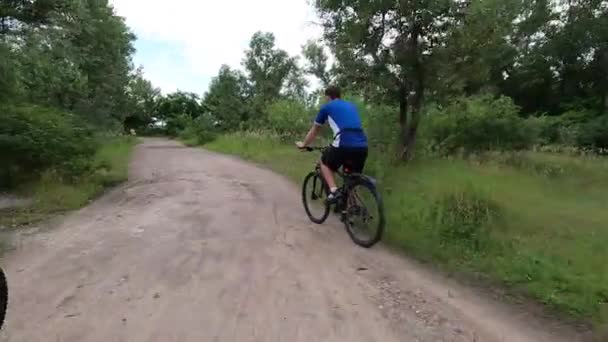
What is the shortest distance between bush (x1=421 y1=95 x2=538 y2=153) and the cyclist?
371 inches

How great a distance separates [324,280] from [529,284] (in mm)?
1887

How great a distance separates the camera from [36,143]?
369 inches

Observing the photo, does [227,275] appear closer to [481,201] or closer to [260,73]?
[481,201]

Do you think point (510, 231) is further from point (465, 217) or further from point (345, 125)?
point (345, 125)

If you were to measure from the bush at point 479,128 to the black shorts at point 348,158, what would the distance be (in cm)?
944

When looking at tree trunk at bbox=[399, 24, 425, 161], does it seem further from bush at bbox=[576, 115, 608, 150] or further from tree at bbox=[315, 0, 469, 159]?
bush at bbox=[576, 115, 608, 150]

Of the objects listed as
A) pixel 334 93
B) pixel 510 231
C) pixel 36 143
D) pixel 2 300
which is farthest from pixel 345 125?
pixel 36 143

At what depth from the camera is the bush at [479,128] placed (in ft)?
55.1

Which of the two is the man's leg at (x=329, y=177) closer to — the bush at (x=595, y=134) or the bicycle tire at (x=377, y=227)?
the bicycle tire at (x=377, y=227)

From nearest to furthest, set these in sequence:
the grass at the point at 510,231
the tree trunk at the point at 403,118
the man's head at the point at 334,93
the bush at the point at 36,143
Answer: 1. the grass at the point at 510,231
2. the man's head at the point at 334,93
3. the bush at the point at 36,143
4. the tree trunk at the point at 403,118

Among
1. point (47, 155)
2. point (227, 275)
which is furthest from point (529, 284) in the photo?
point (47, 155)

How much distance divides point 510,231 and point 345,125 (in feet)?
8.01

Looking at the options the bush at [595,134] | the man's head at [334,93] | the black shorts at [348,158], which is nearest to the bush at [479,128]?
the man's head at [334,93]

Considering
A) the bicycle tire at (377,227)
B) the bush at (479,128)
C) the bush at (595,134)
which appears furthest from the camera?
the bush at (595,134)
